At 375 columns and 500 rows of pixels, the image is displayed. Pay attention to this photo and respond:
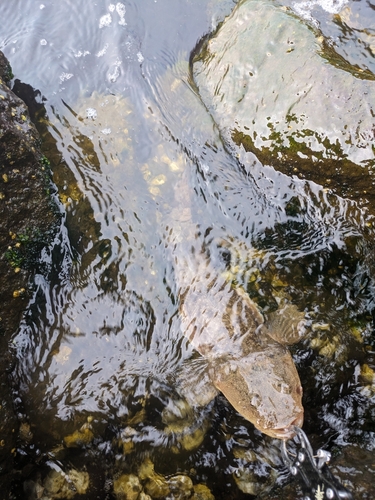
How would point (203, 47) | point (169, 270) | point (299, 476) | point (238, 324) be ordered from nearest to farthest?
point (299, 476), point (238, 324), point (169, 270), point (203, 47)

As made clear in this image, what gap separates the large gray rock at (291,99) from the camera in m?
4.12

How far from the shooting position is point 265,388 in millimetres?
4004

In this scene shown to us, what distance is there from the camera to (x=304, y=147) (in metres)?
4.33

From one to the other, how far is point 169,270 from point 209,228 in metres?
0.77

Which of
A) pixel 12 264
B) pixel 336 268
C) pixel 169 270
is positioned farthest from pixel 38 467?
pixel 336 268

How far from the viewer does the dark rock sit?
167 inches

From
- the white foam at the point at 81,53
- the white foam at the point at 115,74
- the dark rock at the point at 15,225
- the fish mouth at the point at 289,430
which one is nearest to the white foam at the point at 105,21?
the white foam at the point at 81,53

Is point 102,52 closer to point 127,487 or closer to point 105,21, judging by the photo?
point 105,21

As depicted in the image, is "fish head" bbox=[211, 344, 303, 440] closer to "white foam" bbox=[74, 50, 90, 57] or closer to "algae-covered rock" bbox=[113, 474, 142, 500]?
"algae-covered rock" bbox=[113, 474, 142, 500]

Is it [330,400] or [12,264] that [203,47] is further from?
[330,400]

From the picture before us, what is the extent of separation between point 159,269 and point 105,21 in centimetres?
405

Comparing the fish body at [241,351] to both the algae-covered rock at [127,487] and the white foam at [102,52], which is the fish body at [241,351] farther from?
the white foam at [102,52]

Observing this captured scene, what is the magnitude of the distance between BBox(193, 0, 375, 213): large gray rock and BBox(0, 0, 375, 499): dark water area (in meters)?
0.25

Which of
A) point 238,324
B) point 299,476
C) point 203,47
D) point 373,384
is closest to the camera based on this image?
point 299,476
